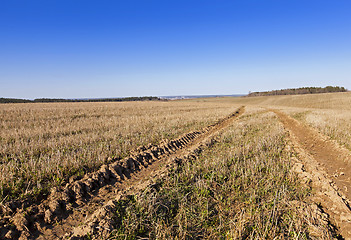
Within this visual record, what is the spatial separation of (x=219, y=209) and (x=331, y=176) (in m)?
4.69

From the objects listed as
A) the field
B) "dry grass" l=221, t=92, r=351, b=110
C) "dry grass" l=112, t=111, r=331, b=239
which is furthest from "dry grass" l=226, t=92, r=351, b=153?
"dry grass" l=112, t=111, r=331, b=239

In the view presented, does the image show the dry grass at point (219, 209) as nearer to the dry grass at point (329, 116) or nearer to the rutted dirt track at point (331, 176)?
the rutted dirt track at point (331, 176)

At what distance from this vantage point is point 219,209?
3969 mm

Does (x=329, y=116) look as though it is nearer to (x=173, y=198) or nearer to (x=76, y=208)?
(x=173, y=198)

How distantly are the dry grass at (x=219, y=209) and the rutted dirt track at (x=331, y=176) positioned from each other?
1.41 feet

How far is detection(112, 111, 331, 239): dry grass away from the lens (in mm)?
3244

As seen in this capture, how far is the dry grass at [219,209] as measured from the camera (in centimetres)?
324

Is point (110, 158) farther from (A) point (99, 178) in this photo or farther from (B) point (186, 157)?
(B) point (186, 157)

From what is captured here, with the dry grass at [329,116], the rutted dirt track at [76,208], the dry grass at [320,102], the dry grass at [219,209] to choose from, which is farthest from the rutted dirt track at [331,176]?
the dry grass at [320,102]

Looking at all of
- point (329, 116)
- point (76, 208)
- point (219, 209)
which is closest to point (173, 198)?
point (219, 209)

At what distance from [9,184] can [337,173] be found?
10.1 m

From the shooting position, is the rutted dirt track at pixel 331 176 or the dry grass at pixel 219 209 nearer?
the dry grass at pixel 219 209

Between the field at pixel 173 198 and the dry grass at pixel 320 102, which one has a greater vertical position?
the dry grass at pixel 320 102

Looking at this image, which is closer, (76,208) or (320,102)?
(76,208)
